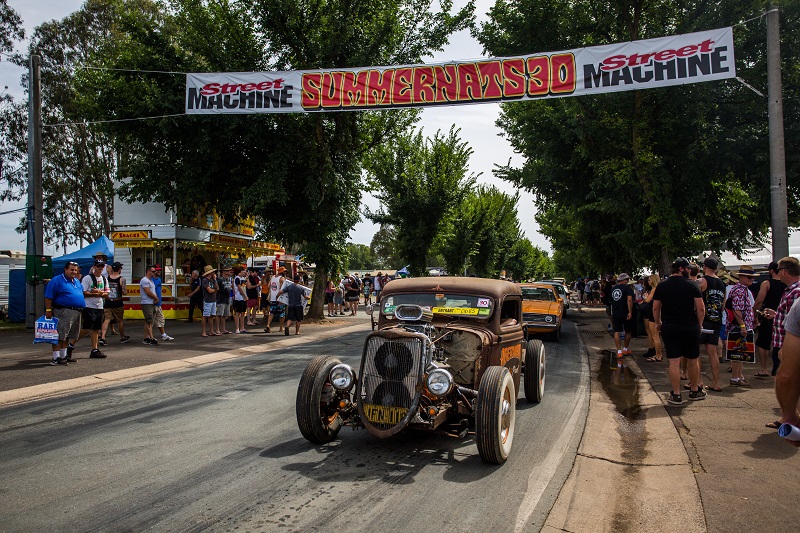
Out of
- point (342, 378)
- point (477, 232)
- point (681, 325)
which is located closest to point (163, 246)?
point (342, 378)

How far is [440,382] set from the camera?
5285 millimetres

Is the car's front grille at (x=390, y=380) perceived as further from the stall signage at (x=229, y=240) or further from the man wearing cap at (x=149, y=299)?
the stall signage at (x=229, y=240)

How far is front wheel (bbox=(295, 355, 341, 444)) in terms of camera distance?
223 inches

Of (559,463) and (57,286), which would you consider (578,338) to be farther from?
(57,286)

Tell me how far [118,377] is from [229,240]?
15523 mm

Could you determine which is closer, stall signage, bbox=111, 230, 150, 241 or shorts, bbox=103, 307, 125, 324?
shorts, bbox=103, 307, 125, 324

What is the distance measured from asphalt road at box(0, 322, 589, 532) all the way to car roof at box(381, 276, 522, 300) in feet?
5.38

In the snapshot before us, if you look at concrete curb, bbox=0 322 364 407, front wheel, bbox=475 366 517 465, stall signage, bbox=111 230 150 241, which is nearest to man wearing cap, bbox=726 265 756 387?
front wheel, bbox=475 366 517 465

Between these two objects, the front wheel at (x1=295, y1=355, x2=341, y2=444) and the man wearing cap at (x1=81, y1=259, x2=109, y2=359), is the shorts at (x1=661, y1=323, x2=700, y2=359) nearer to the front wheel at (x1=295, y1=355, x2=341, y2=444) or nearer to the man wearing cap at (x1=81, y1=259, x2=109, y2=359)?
the front wheel at (x1=295, y1=355, x2=341, y2=444)

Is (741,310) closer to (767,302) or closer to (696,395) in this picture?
(767,302)

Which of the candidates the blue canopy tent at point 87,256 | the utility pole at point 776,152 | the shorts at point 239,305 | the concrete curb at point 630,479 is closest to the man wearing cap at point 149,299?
the shorts at point 239,305

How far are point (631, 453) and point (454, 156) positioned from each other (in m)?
25.3

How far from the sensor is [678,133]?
17.1 metres

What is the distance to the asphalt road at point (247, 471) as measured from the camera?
4105 mm
